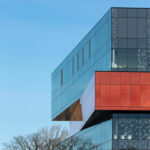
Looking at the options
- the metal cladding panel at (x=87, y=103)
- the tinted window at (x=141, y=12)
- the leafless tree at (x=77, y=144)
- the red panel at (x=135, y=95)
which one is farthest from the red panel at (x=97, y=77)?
the leafless tree at (x=77, y=144)

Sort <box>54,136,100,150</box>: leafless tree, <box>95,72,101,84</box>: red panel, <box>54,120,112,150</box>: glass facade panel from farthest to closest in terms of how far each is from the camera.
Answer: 1. <box>54,136,100,150</box>: leafless tree
2. <box>54,120,112,150</box>: glass facade panel
3. <box>95,72,101,84</box>: red panel

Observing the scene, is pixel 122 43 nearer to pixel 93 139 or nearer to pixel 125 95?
pixel 125 95

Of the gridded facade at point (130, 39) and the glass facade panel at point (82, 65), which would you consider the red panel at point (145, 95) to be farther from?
the glass facade panel at point (82, 65)

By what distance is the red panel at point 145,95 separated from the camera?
7469 cm

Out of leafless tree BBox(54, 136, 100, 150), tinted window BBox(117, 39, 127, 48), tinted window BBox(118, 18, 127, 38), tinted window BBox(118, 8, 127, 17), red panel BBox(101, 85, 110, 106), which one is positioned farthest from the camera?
leafless tree BBox(54, 136, 100, 150)

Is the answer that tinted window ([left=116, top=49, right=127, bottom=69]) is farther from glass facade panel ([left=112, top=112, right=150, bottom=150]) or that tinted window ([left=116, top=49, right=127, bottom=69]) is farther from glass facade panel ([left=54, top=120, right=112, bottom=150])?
glass facade panel ([left=54, top=120, right=112, bottom=150])

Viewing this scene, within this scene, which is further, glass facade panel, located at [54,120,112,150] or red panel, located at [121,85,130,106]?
glass facade panel, located at [54,120,112,150]

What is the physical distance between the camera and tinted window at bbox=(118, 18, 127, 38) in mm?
78188

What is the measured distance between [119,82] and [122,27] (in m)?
7.71

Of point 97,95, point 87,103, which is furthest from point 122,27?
point 87,103

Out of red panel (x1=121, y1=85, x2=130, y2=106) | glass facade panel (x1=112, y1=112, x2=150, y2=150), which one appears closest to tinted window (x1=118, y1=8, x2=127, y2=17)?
red panel (x1=121, y1=85, x2=130, y2=106)

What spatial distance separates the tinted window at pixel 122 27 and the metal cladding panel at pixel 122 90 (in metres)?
6.05

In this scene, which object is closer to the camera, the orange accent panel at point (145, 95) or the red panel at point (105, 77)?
the red panel at point (105, 77)

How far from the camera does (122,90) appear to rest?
74500 mm
